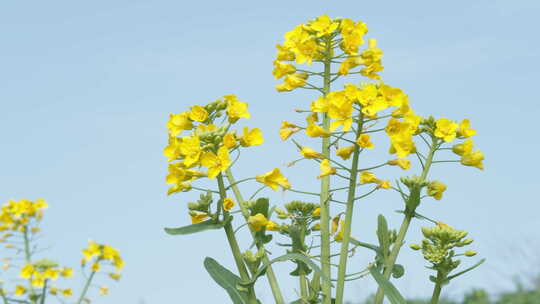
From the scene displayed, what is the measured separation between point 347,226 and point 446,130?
633mm

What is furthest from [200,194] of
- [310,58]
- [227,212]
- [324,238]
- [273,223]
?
[310,58]

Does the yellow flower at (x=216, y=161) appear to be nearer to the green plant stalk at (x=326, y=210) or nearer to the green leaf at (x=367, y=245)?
the green plant stalk at (x=326, y=210)

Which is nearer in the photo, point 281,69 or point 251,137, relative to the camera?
point 251,137

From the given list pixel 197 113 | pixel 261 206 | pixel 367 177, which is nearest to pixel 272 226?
pixel 261 206

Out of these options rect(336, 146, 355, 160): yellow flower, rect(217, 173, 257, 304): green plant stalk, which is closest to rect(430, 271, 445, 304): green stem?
rect(336, 146, 355, 160): yellow flower

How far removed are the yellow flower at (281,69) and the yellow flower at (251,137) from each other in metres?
0.46

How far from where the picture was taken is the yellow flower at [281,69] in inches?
120

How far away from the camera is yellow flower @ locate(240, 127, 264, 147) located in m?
2.72

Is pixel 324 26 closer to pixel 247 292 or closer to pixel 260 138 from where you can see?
pixel 260 138

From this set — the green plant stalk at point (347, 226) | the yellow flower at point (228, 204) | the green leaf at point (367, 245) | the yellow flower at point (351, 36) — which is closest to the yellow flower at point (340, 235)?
the green leaf at point (367, 245)

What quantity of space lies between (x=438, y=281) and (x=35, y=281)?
377 cm

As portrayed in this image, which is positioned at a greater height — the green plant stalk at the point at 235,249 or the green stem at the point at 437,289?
the green plant stalk at the point at 235,249

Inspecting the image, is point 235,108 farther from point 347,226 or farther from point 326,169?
point 347,226

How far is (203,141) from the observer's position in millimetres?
2648
